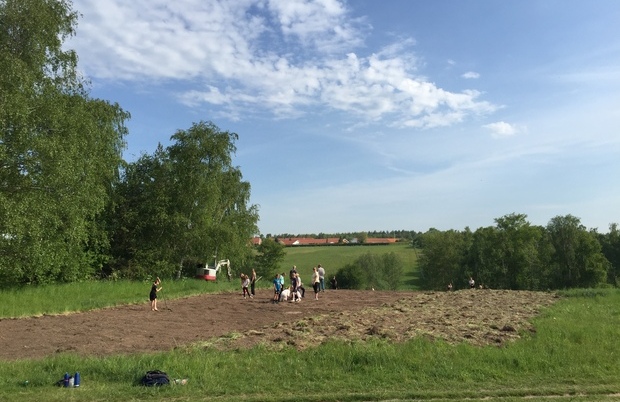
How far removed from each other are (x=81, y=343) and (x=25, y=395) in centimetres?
622

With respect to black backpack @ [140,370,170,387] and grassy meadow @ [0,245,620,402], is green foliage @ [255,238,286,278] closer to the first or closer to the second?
grassy meadow @ [0,245,620,402]

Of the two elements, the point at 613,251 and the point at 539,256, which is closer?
the point at 539,256

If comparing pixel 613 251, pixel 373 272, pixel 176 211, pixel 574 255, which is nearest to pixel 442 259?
pixel 373 272

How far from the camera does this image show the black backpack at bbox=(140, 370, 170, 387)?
8797mm

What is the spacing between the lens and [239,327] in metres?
17.4

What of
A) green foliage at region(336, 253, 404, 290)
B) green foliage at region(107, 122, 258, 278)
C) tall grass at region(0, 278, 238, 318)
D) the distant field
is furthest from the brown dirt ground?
green foliage at region(336, 253, 404, 290)

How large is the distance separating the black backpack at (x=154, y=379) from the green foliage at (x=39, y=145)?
41.8 feet

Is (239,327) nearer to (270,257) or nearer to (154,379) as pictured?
(154,379)

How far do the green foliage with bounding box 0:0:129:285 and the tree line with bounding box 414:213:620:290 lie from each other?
2251 inches

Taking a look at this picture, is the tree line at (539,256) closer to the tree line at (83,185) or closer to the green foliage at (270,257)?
the green foliage at (270,257)

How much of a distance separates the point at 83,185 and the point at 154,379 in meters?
16.3

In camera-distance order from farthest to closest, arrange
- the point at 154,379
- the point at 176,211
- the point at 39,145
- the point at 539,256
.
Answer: the point at 539,256
the point at 176,211
the point at 39,145
the point at 154,379

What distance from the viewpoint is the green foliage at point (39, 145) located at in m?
19.9

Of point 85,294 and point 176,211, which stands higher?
point 176,211
